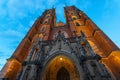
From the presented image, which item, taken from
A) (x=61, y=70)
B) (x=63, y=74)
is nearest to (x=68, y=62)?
Answer: (x=61, y=70)

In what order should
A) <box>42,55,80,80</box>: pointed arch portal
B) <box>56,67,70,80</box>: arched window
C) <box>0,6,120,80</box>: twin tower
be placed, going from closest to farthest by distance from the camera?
<box>0,6,120,80</box>: twin tower → <box>42,55,80,80</box>: pointed arch portal → <box>56,67,70,80</box>: arched window

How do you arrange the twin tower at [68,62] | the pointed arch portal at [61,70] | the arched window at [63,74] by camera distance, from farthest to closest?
the arched window at [63,74], the pointed arch portal at [61,70], the twin tower at [68,62]

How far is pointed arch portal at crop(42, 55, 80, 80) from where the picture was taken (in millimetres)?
12134

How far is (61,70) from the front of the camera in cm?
1339

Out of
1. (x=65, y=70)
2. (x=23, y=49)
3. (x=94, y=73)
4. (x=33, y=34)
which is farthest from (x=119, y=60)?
(x=33, y=34)

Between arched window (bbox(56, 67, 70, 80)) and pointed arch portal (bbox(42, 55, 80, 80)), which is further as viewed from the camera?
arched window (bbox(56, 67, 70, 80))

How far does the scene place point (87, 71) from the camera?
9523mm

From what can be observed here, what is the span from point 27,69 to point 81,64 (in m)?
5.31

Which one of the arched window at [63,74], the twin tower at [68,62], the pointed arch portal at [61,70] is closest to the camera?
the twin tower at [68,62]

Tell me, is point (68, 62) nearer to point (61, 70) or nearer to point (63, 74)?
point (61, 70)

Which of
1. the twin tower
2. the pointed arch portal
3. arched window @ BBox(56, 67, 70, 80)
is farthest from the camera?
arched window @ BBox(56, 67, 70, 80)

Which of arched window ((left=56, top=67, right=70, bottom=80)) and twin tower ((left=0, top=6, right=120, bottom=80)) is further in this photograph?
arched window ((left=56, top=67, right=70, bottom=80))

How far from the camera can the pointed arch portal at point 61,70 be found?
1213 cm

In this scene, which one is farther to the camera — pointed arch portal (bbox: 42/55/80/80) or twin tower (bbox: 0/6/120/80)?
pointed arch portal (bbox: 42/55/80/80)
